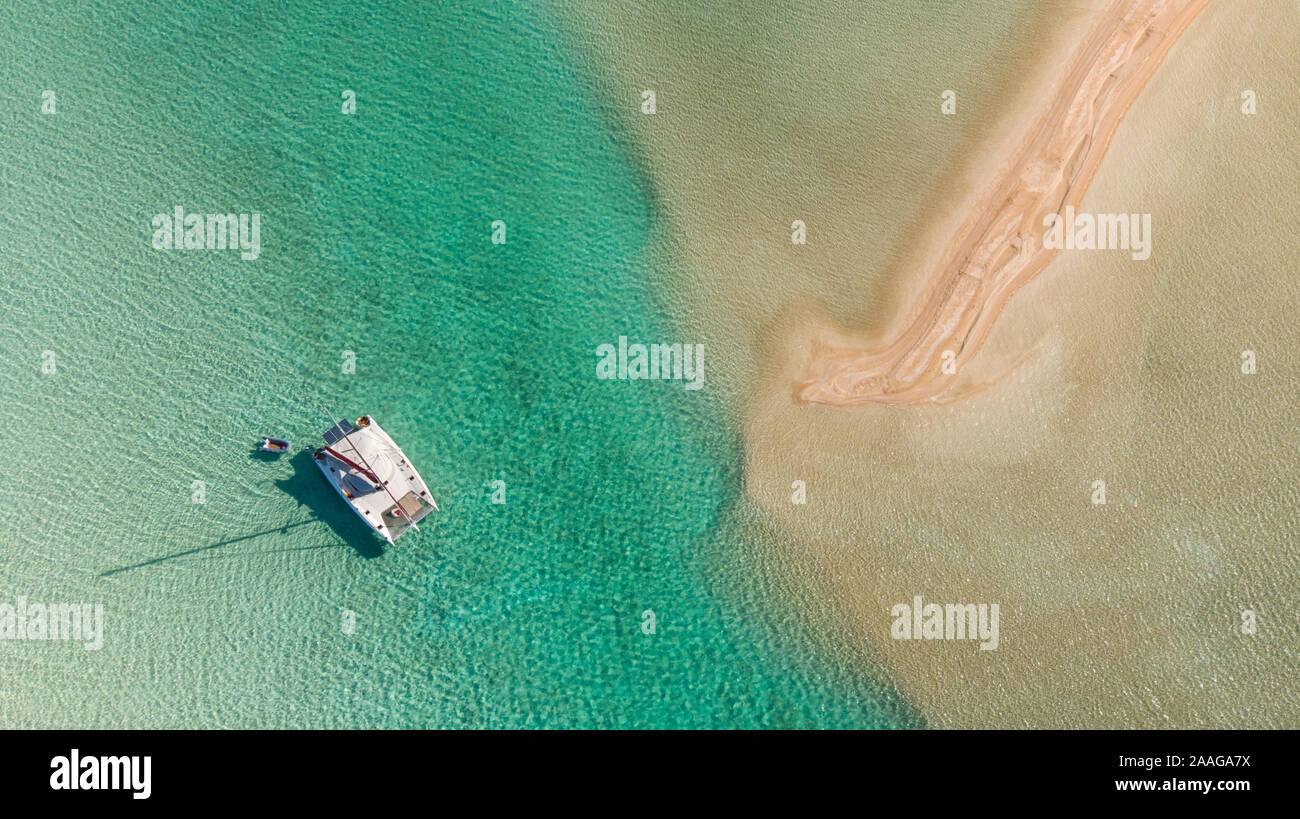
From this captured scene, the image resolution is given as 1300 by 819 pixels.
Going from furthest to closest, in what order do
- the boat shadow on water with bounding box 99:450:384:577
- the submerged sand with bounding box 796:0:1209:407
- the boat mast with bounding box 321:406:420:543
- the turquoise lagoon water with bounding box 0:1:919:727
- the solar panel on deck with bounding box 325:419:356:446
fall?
the submerged sand with bounding box 796:0:1209:407
the boat shadow on water with bounding box 99:450:384:577
the solar panel on deck with bounding box 325:419:356:446
the turquoise lagoon water with bounding box 0:1:919:727
the boat mast with bounding box 321:406:420:543

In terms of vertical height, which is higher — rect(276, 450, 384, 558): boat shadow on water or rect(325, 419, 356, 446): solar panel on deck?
rect(325, 419, 356, 446): solar panel on deck

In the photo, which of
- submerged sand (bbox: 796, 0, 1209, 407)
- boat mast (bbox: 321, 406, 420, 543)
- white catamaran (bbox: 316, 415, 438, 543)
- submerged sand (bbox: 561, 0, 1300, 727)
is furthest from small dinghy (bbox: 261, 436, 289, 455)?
submerged sand (bbox: 796, 0, 1209, 407)

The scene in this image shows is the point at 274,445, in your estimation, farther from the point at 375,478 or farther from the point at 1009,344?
the point at 1009,344

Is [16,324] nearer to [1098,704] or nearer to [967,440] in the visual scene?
[967,440]

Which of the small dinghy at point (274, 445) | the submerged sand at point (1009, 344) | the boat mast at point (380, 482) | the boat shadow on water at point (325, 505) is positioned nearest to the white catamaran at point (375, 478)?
the boat mast at point (380, 482)

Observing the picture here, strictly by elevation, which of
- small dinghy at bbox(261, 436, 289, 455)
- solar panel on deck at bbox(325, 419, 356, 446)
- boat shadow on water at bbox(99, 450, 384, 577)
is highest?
solar panel on deck at bbox(325, 419, 356, 446)

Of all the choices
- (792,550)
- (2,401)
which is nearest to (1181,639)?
(792,550)

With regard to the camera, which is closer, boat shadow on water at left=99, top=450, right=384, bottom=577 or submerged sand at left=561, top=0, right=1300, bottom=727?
submerged sand at left=561, top=0, right=1300, bottom=727

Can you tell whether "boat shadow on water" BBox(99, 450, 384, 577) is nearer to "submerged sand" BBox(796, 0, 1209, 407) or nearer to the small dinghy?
the small dinghy
